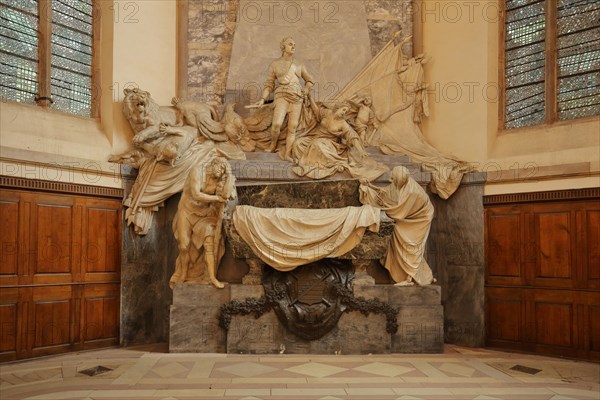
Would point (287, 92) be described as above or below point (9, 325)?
above

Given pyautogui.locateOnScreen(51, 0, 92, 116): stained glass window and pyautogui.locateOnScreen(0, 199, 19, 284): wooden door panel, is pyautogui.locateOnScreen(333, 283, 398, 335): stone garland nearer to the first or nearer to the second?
pyautogui.locateOnScreen(0, 199, 19, 284): wooden door panel

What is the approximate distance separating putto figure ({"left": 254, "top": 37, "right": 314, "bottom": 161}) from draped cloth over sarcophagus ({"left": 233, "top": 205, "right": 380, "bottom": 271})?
169 cm

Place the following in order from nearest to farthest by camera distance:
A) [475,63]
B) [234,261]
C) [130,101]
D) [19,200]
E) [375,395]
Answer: [375,395], [19,200], [234,261], [130,101], [475,63]

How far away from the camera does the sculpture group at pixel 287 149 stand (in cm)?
718

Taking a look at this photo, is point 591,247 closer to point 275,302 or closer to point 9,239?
point 275,302

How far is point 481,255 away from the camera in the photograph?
8.02m

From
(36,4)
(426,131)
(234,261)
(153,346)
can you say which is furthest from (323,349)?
(36,4)

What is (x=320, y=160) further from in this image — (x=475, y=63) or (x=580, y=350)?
(x=580, y=350)

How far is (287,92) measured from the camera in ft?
27.4

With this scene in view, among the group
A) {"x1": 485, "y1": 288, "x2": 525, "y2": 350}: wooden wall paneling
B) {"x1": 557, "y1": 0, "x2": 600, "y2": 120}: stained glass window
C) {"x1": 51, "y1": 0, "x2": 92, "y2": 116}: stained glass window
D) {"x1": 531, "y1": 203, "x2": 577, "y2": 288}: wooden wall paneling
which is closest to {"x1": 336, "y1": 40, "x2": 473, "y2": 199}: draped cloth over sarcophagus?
{"x1": 531, "y1": 203, "x2": 577, "y2": 288}: wooden wall paneling

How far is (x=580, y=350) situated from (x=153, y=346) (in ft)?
17.3

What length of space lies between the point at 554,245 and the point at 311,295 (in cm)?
310

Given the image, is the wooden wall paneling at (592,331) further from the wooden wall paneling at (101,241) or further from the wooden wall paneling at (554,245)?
the wooden wall paneling at (101,241)

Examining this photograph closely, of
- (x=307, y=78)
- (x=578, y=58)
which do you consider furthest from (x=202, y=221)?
(x=578, y=58)
